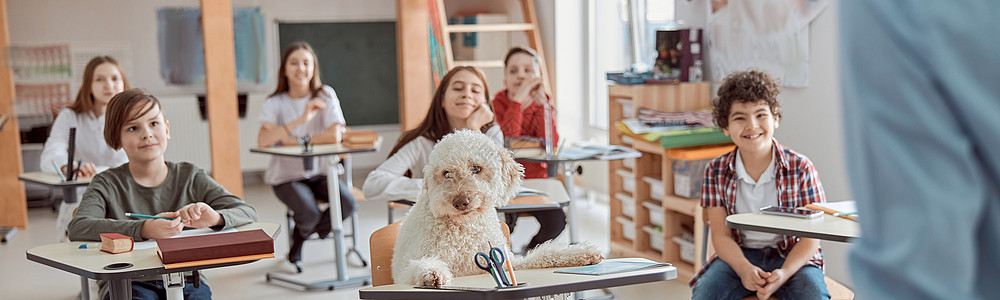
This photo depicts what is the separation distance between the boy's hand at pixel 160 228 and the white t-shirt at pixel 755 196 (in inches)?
67.1

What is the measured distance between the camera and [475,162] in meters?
1.96

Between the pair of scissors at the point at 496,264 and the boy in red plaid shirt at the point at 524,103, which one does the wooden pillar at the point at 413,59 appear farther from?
the pair of scissors at the point at 496,264

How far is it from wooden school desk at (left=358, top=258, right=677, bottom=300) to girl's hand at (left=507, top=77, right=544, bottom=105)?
8.35 feet

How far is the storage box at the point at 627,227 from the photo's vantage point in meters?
4.75

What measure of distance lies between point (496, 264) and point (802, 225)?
1063 millimetres

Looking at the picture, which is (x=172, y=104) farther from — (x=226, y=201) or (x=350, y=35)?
(x=226, y=201)

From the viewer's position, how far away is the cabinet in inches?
172

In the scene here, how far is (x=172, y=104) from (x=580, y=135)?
346 cm

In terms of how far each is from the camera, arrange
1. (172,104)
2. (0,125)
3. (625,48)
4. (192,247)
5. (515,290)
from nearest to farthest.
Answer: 1. (515,290)
2. (192,247)
3. (0,125)
4. (625,48)
5. (172,104)

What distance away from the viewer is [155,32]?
7.29 metres

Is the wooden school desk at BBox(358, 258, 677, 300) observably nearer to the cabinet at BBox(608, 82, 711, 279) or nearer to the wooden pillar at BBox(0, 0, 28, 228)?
the cabinet at BBox(608, 82, 711, 279)

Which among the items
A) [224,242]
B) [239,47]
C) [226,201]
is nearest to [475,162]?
[224,242]

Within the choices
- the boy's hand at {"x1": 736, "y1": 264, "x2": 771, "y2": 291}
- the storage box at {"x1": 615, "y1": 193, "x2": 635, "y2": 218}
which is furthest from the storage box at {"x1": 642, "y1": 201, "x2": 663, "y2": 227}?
the boy's hand at {"x1": 736, "y1": 264, "x2": 771, "y2": 291}

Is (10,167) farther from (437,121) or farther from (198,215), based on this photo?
(198,215)
